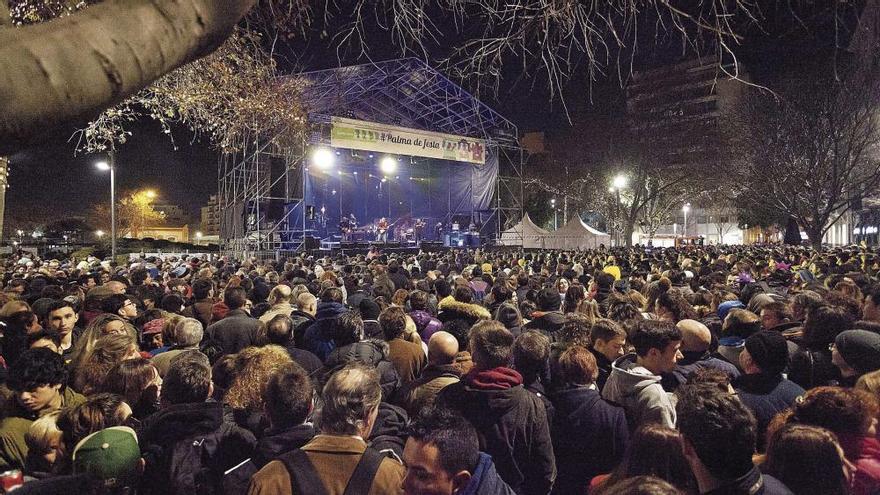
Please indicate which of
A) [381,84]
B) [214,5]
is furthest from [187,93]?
[381,84]

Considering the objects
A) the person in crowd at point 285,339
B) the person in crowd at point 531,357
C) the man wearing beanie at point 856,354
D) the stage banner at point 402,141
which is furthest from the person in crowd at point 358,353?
the stage banner at point 402,141

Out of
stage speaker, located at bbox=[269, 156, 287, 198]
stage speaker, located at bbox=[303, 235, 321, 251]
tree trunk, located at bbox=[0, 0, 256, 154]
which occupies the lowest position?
stage speaker, located at bbox=[303, 235, 321, 251]

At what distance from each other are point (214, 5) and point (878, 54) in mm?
24172

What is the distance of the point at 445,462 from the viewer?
194 centimetres

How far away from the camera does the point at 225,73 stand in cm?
746

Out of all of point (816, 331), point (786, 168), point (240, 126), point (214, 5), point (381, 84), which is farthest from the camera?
point (381, 84)

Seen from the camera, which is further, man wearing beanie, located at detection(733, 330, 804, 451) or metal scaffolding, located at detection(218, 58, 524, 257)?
metal scaffolding, located at detection(218, 58, 524, 257)

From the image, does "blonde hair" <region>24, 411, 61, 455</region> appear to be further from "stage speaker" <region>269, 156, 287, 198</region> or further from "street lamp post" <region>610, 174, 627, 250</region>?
"street lamp post" <region>610, 174, 627, 250</region>

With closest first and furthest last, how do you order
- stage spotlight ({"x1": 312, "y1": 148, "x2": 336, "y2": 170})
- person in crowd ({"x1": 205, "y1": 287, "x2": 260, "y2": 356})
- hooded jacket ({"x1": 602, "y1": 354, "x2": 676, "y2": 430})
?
hooded jacket ({"x1": 602, "y1": 354, "x2": 676, "y2": 430}) → person in crowd ({"x1": 205, "y1": 287, "x2": 260, "y2": 356}) → stage spotlight ({"x1": 312, "y1": 148, "x2": 336, "y2": 170})

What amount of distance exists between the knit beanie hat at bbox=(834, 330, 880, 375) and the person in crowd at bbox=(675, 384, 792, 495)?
2103mm

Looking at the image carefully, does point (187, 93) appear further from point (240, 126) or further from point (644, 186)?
point (644, 186)

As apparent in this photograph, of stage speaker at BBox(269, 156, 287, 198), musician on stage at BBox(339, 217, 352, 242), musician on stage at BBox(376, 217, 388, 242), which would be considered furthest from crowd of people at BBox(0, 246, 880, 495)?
musician on stage at BBox(376, 217, 388, 242)

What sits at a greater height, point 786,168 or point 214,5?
point 786,168

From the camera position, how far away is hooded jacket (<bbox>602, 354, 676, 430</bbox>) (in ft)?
10.3
